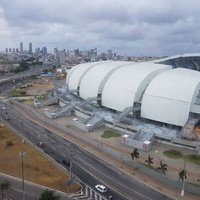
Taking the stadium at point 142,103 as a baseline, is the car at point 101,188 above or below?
below

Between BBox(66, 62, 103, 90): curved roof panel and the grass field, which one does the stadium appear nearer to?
BBox(66, 62, 103, 90): curved roof panel

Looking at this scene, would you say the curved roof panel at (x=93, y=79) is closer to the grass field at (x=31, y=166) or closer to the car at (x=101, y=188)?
the grass field at (x=31, y=166)

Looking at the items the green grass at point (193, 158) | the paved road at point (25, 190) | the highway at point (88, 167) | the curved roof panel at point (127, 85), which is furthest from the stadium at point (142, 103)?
the paved road at point (25, 190)

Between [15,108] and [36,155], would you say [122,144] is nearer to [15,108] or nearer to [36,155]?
[36,155]

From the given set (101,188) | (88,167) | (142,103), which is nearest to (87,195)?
(101,188)

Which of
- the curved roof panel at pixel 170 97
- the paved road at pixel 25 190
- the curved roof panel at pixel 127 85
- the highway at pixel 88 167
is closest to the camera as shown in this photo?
the paved road at pixel 25 190

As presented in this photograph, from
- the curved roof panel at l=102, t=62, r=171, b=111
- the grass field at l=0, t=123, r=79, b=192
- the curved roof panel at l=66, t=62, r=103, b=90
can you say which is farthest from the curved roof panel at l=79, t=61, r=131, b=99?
the grass field at l=0, t=123, r=79, b=192
